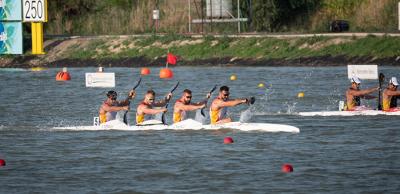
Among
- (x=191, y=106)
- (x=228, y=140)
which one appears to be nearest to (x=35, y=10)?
(x=191, y=106)

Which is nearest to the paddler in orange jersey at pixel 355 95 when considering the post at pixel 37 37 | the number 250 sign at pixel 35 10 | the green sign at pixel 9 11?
the number 250 sign at pixel 35 10

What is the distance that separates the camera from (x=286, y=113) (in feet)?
136

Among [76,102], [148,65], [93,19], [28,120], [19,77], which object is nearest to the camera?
[28,120]

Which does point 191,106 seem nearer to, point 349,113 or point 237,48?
point 349,113

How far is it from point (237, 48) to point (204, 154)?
39.2 m

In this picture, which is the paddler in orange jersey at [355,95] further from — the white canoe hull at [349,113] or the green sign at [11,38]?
the green sign at [11,38]

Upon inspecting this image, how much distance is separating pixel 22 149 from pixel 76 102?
1723 cm

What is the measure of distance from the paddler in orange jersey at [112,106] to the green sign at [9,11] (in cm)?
3733

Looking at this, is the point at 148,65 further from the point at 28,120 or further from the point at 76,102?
the point at 28,120

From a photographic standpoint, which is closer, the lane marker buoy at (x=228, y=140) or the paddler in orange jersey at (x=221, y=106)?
the lane marker buoy at (x=228, y=140)

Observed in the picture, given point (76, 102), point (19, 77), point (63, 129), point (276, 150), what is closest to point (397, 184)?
point (276, 150)

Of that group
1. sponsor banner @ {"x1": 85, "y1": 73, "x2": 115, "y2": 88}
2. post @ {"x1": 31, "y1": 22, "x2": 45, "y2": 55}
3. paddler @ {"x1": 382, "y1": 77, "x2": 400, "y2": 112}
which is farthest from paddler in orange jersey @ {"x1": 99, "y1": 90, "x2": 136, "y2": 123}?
post @ {"x1": 31, "y1": 22, "x2": 45, "y2": 55}

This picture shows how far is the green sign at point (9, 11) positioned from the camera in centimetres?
7169

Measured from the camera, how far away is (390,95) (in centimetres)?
3759
